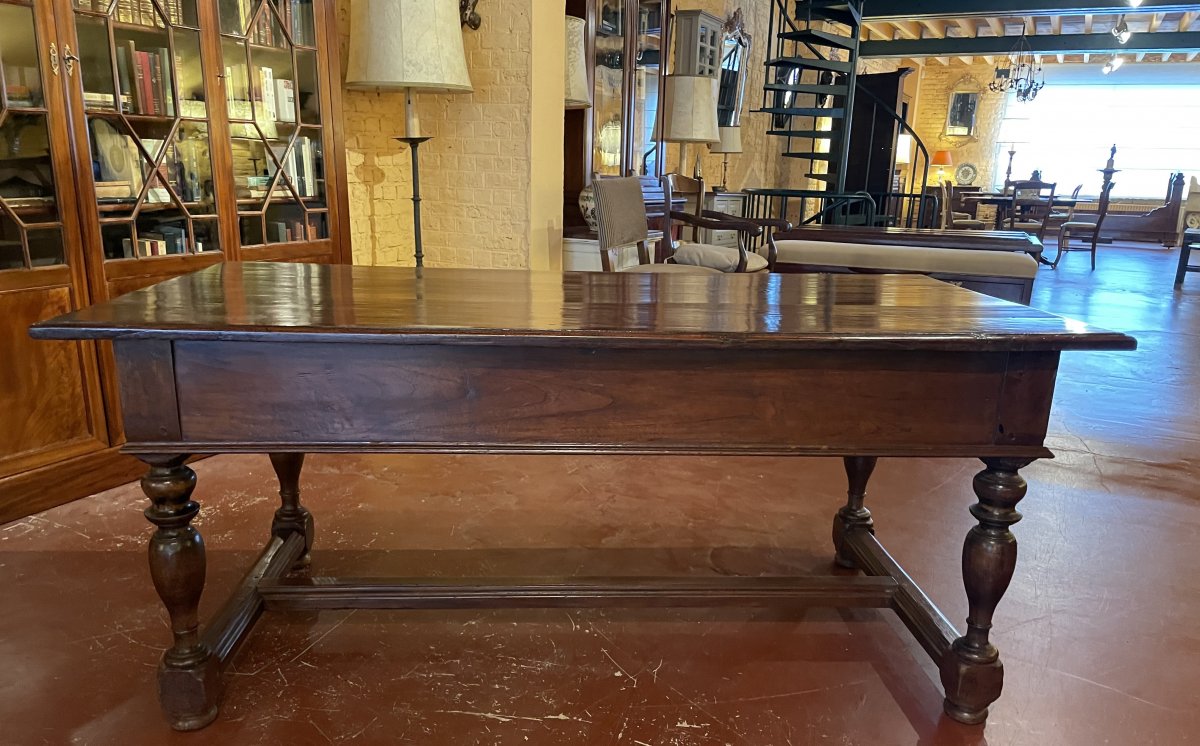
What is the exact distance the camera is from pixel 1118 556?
2.28m

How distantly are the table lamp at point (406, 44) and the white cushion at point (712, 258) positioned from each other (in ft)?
5.06

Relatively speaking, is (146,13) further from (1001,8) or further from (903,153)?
(903,153)

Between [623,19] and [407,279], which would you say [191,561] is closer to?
[407,279]

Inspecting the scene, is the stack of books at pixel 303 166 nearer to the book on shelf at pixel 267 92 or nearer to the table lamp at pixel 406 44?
the book on shelf at pixel 267 92

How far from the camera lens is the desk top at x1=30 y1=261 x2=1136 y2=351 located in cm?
→ 125

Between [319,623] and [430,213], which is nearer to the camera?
[319,623]

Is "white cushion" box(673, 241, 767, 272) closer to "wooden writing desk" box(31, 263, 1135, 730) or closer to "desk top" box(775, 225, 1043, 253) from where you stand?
"desk top" box(775, 225, 1043, 253)

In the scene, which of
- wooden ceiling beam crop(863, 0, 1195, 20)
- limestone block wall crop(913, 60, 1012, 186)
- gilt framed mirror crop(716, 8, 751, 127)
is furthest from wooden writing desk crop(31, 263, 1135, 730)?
limestone block wall crop(913, 60, 1012, 186)

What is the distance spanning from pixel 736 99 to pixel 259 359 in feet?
20.6

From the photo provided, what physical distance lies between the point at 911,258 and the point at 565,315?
→ 334cm

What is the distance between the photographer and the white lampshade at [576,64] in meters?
4.44

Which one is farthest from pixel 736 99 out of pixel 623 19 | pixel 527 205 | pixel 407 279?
pixel 407 279

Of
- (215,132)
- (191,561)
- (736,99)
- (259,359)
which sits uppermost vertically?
(736,99)

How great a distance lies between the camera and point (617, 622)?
1.90 metres
